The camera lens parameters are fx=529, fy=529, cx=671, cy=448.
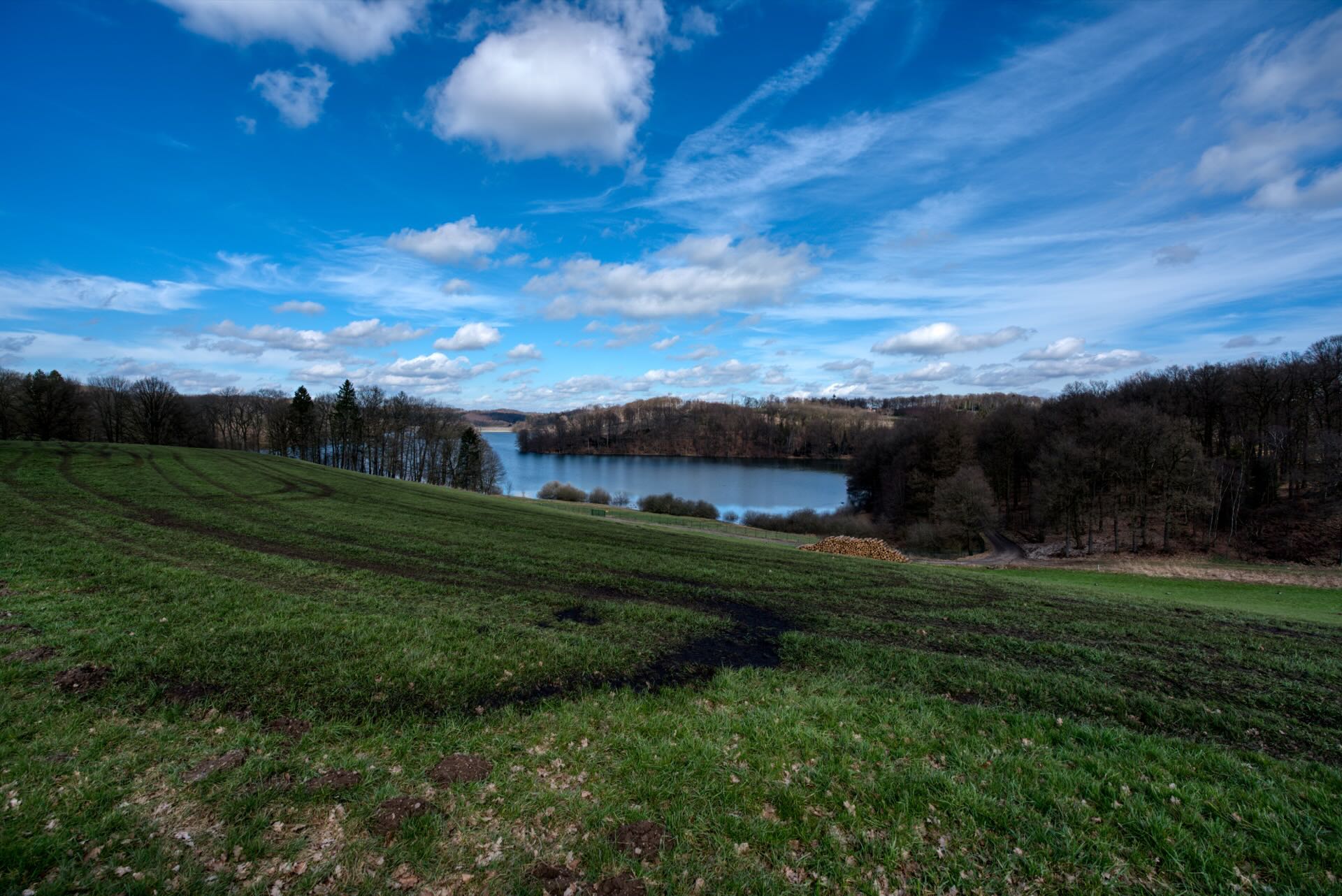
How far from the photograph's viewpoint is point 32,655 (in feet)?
21.0

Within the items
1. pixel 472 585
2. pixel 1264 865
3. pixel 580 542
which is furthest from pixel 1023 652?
pixel 580 542

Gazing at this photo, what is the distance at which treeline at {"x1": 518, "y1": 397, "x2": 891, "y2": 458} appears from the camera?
146 metres

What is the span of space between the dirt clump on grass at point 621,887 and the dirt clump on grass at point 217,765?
11.7ft

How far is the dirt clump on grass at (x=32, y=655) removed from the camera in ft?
20.5

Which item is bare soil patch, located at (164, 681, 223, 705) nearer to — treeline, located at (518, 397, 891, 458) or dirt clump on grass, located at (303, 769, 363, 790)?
dirt clump on grass, located at (303, 769, 363, 790)

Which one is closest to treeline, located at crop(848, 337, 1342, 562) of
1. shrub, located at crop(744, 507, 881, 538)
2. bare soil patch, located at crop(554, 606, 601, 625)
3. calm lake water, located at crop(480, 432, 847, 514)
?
shrub, located at crop(744, 507, 881, 538)

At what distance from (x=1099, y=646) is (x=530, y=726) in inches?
370

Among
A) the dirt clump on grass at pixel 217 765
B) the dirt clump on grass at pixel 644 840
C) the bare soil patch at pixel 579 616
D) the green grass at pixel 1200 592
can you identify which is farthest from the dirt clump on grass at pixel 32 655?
the green grass at pixel 1200 592

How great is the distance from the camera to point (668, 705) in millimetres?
6367

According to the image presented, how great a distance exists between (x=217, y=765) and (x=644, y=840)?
3916 millimetres

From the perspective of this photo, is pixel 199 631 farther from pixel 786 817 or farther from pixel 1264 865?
pixel 1264 865

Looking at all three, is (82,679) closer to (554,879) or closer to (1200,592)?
(554,879)

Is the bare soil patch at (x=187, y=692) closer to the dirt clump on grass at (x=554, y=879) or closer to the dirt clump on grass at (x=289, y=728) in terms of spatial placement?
the dirt clump on grass at (x=289, y=728)

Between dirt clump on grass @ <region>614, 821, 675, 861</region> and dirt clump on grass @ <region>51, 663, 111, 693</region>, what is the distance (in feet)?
20.4
